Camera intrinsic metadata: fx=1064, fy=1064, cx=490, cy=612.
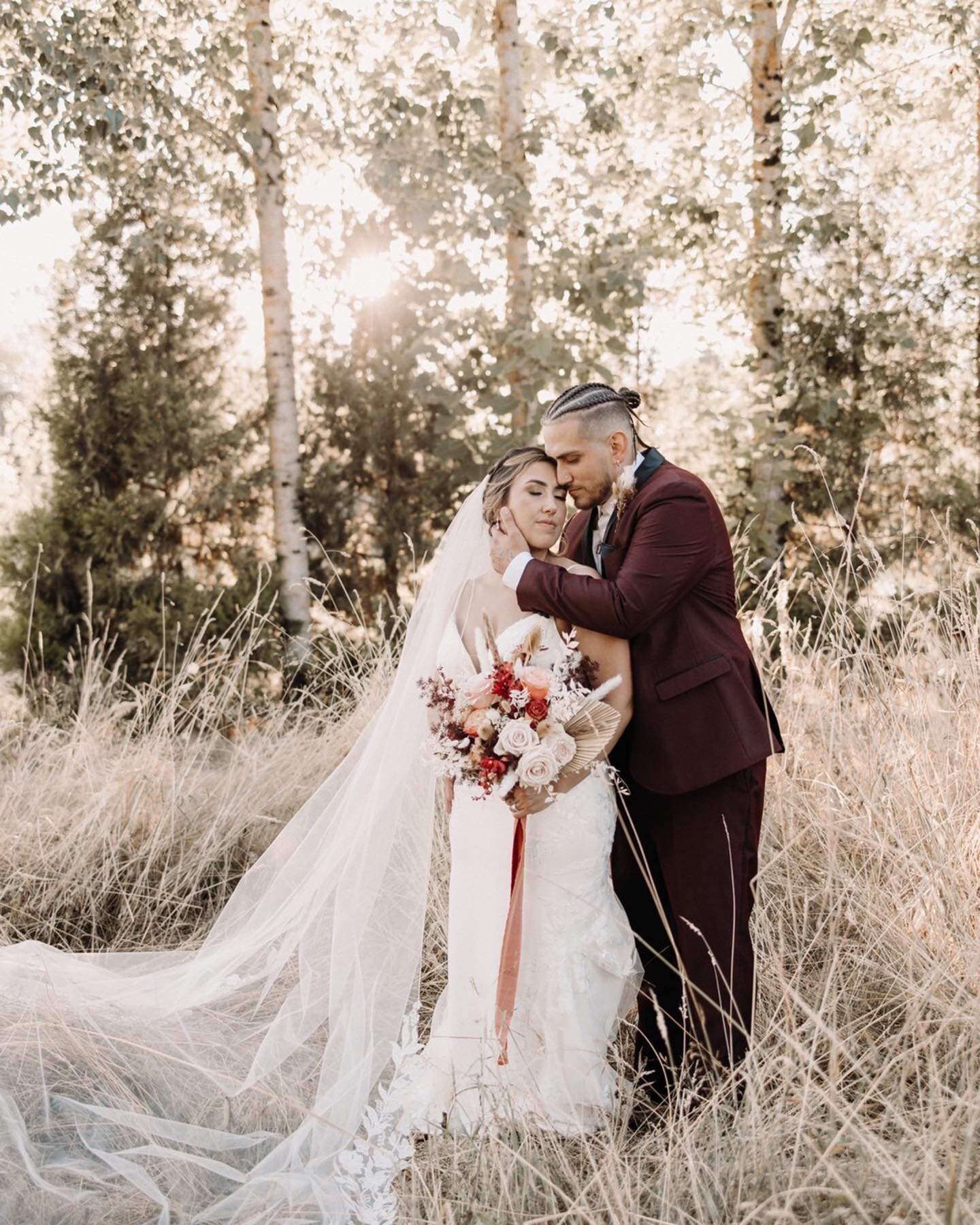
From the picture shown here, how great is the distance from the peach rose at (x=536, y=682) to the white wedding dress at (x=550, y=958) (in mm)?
240

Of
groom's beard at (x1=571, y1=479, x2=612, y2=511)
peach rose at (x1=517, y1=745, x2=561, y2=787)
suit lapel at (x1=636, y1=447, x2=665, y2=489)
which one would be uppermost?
suit lapel at (x1=636, y1=447, x2=665, y2=489)

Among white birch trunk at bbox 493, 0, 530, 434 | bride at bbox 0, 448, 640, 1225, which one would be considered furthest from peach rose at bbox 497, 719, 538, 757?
white birch trunk at bbox 493, 0, 530, 434

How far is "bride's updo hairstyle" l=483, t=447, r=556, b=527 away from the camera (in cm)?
346

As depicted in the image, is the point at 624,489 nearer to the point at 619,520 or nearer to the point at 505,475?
the point at 619,520

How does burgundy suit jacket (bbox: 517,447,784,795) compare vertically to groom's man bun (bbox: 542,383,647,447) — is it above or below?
below

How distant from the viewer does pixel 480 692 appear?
9.98 ft

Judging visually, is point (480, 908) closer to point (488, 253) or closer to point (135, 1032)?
point (135, 1032)

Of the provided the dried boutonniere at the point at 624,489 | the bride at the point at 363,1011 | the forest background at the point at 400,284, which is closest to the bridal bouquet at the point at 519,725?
the bride at the point at 363,1011

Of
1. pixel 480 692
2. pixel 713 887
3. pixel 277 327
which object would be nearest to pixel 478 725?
pixel 480 692

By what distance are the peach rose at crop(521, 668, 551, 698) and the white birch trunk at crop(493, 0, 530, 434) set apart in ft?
20.4

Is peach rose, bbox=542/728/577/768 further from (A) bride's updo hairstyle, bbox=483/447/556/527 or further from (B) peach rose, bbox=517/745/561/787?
(A) bride's updo hairstyle, bbox=483/447/556/527

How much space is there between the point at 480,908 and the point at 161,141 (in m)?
8.10

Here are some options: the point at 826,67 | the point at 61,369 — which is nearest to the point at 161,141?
the point at 61,369

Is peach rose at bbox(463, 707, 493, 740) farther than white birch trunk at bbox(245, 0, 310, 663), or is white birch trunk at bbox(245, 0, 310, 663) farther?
white birch trunk at bbox(245, 0, 310, 663)
